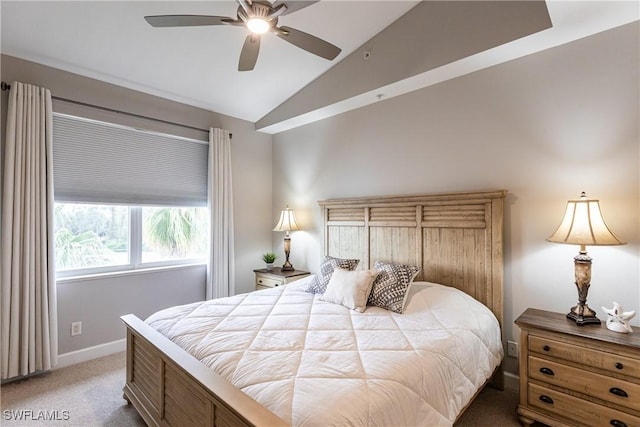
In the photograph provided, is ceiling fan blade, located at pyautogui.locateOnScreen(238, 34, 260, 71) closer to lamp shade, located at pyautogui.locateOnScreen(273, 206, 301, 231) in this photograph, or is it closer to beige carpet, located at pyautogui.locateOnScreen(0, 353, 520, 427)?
lamp shade, located at pyautogui.locateOnScreen(273, 206, 301, 231)

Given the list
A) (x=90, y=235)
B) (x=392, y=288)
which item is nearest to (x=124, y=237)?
(x=90, y=235)

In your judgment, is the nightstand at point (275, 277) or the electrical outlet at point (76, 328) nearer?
the electrical outlet at point (76, 328)

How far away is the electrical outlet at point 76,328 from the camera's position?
2.97 metres

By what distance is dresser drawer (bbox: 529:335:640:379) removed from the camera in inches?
65.4

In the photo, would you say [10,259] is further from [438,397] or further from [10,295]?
[438,397]

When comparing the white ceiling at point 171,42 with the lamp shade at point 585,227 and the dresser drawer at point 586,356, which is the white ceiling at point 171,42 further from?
the dresser drawer at point 586,356

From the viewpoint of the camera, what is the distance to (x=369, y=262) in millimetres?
3324

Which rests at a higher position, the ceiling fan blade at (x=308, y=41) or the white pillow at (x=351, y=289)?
the ceiling fan blade at (x=308, y=41)

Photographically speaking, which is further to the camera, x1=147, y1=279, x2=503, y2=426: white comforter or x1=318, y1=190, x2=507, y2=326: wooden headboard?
x1=318, y1=190, x2=507, y2=326: wooden headboard

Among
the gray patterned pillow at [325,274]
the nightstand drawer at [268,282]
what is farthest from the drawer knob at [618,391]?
the nightstand drawer at [268,282]

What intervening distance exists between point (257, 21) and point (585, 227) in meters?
2.30

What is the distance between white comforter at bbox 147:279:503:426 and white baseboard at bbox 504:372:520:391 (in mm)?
332

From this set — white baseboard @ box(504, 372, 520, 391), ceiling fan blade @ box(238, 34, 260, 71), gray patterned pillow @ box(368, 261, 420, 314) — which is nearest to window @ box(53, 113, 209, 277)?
ceiling fan blade @ box(238, 34, 260, 71)

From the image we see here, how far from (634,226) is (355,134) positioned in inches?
96.4
